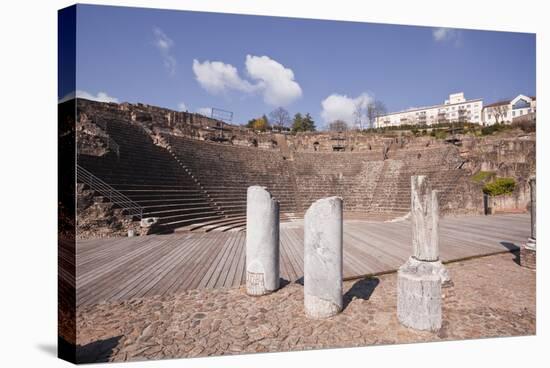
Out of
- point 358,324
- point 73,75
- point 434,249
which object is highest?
point 73,75

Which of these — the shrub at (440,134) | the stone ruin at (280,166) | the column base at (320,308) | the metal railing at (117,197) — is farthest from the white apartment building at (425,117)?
the metal railing at (117,197)

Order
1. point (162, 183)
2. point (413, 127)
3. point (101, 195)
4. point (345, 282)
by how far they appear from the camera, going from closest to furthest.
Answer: point (345, 282), point (101, 195), point (162, 183), point (413, 127)

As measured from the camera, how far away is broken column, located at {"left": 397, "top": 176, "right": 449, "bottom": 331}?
320cm

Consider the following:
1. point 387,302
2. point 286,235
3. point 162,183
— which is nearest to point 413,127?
point 286,235

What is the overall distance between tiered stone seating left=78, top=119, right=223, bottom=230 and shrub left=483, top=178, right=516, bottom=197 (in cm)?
1363

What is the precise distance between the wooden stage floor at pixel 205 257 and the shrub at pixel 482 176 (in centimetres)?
525

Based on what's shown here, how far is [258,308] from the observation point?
367 cm

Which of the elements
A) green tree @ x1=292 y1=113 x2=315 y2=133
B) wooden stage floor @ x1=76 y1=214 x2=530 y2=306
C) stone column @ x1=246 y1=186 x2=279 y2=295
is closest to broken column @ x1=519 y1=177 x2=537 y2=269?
wooden stage floor @ x1=76 y1=214 x2=530 y2=306

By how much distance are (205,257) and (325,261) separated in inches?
135

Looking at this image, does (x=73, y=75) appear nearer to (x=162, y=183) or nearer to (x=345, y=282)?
(x=345, y=282)

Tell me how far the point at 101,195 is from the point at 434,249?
308 inches

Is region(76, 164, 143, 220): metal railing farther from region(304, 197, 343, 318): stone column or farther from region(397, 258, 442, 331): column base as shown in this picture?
region(397, 258, 442, 331): column base

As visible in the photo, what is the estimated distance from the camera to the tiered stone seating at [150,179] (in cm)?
857

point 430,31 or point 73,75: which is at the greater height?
point 430,31
